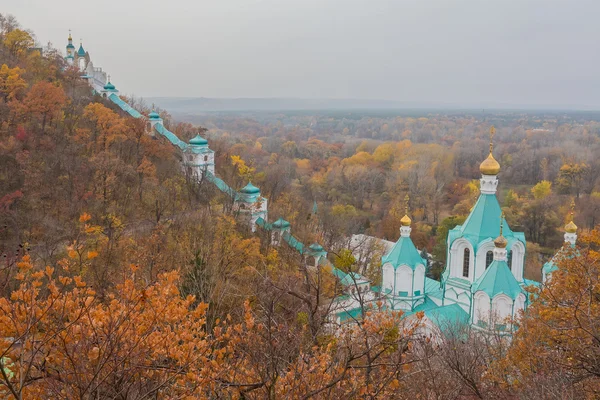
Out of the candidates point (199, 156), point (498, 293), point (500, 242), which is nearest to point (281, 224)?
point (199, 156)

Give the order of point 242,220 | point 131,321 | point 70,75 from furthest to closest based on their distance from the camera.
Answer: point 70,75, point 242,220, point 131,321

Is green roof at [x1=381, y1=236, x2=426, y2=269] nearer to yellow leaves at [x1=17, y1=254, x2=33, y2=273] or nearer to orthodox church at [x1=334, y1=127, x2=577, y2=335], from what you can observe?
orthodox church at [x1=334, y1=127, x2=577, y2=335]

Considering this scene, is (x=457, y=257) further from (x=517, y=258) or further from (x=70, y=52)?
(x=70, y=52)

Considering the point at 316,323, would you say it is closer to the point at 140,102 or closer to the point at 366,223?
the point at 366,223

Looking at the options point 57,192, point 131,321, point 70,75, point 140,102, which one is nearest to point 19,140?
point 57,192

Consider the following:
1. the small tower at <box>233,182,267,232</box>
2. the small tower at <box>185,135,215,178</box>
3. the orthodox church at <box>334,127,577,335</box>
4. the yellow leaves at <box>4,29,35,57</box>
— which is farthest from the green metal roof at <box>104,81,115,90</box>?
the orthodox church at <box>334,127,577,335</box>

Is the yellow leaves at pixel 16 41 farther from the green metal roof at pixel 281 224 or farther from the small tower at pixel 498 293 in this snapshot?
the small tower at pixel 498 293
